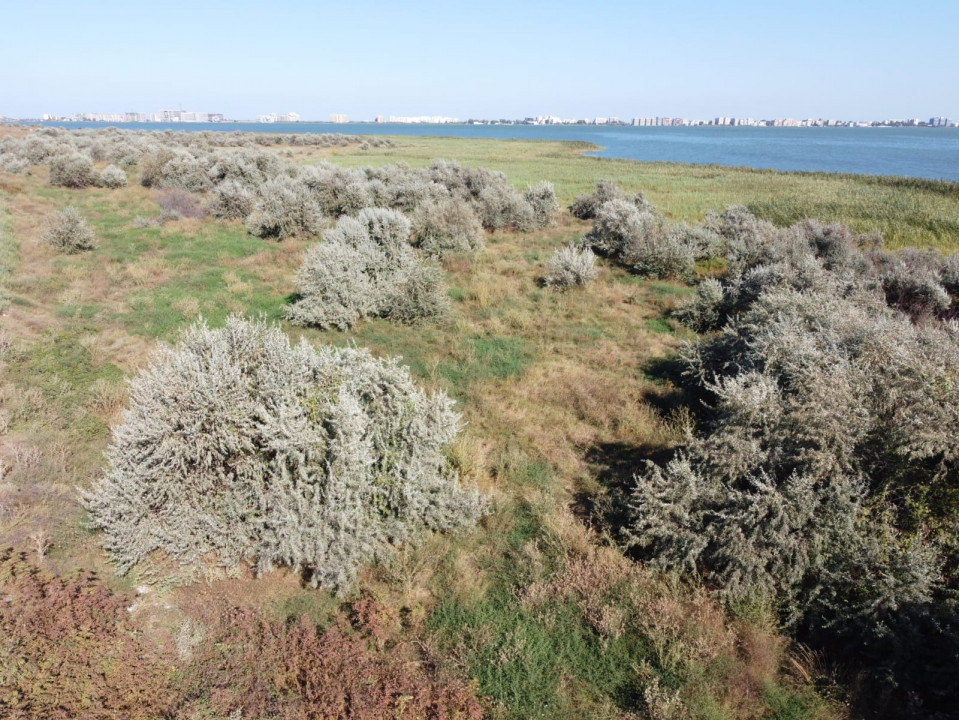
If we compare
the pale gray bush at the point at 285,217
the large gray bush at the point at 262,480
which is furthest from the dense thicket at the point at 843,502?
the pale gray bush at the point at 285,217

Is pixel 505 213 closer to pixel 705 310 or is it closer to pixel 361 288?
pixel 361 288

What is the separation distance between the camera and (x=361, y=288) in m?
13.7

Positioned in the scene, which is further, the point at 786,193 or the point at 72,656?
the point at 786,193

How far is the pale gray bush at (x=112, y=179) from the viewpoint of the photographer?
30984mm

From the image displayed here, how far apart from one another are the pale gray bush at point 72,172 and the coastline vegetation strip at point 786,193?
1014 inches

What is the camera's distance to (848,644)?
4926 millimetres

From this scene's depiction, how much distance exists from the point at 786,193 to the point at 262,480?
40.4 meters

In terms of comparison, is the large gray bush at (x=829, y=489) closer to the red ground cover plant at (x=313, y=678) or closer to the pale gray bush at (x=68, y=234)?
the red ground cover plant at (x=313, y=678)

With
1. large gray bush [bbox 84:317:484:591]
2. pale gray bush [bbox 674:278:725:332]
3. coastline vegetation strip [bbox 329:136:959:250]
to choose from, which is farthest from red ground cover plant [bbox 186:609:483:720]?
coastline vegetation strip [bbox 329:136:959:250]

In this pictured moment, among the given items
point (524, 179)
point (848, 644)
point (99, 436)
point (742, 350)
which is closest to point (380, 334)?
point (99, 436)

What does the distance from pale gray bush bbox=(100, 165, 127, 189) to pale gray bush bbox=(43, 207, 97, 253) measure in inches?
614

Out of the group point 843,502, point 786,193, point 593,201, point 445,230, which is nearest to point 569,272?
point 445,230

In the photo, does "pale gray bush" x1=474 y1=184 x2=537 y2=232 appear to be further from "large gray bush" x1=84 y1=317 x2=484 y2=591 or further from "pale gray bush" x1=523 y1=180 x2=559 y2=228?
"large gray bush" x1=84 y1=317 x2=484 y2=591

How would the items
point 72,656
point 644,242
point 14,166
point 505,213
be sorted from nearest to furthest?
point 72,656 < point 644,242 < point 505,213 < point 14,166
